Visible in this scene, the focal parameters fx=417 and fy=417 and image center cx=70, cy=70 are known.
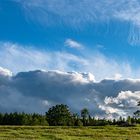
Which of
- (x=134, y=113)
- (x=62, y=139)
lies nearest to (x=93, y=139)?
(x=62, y=139)

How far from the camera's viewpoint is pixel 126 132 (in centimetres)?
7025

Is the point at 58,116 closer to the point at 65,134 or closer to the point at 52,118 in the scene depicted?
the point at 52,118

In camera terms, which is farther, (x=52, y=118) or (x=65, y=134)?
(x=52, y=118)

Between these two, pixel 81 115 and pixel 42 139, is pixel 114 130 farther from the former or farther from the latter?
pixel 81 115

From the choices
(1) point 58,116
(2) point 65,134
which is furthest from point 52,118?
(2) point 65,134

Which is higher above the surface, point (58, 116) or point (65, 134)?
point (58, 116)

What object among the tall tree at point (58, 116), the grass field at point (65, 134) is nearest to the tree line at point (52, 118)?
the tall tree at point (58, 116)

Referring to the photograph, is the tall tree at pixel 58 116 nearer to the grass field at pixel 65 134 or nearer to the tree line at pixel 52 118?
the tree line at pixel 52 118

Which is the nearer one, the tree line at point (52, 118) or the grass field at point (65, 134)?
the grass field at point (65, 134)

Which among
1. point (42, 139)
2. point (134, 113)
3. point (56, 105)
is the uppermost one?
point (56, 105)

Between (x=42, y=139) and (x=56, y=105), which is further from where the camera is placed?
(x=56, y=105)

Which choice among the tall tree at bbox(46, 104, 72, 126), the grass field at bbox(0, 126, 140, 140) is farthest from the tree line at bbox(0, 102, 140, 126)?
the grass field at bbox(0, 126, 140, 140)

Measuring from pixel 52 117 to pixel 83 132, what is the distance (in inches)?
4299

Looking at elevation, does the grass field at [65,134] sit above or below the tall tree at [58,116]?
below
